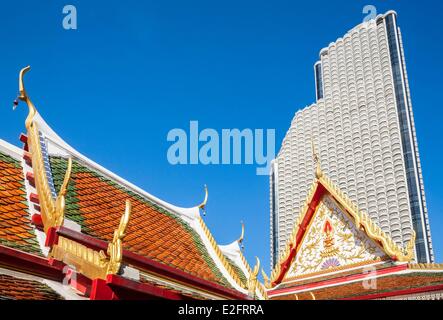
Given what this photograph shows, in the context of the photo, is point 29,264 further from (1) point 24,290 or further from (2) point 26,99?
(2) point 26,99

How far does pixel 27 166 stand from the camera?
355 inches

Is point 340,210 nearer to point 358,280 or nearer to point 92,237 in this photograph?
point 358,280

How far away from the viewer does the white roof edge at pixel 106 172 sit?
995 cm

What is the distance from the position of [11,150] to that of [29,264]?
363cm

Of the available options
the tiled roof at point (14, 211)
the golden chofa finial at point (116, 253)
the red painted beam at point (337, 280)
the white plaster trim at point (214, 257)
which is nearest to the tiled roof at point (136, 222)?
the white plaster trim at point (214, 257)

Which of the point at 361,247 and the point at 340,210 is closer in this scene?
the point at 361,247

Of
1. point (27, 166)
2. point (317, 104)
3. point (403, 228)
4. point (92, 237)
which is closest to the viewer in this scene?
point (92, 237)

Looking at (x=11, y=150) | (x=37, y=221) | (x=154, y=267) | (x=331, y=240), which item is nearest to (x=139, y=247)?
(x=154, y=267)

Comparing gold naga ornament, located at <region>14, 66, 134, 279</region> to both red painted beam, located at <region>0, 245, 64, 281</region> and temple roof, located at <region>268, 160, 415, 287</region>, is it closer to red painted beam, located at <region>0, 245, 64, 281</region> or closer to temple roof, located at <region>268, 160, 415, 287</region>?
red painted beam, located at <region>0, 245, 64, 281</region>

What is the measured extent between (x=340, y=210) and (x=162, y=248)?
6083 millimetres

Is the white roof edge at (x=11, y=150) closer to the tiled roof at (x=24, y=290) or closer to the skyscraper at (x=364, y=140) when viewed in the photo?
the tiled roof at (x=24, y=290)

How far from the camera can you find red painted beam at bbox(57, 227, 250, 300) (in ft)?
23.8

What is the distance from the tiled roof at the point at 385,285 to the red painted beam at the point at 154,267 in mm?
3426
